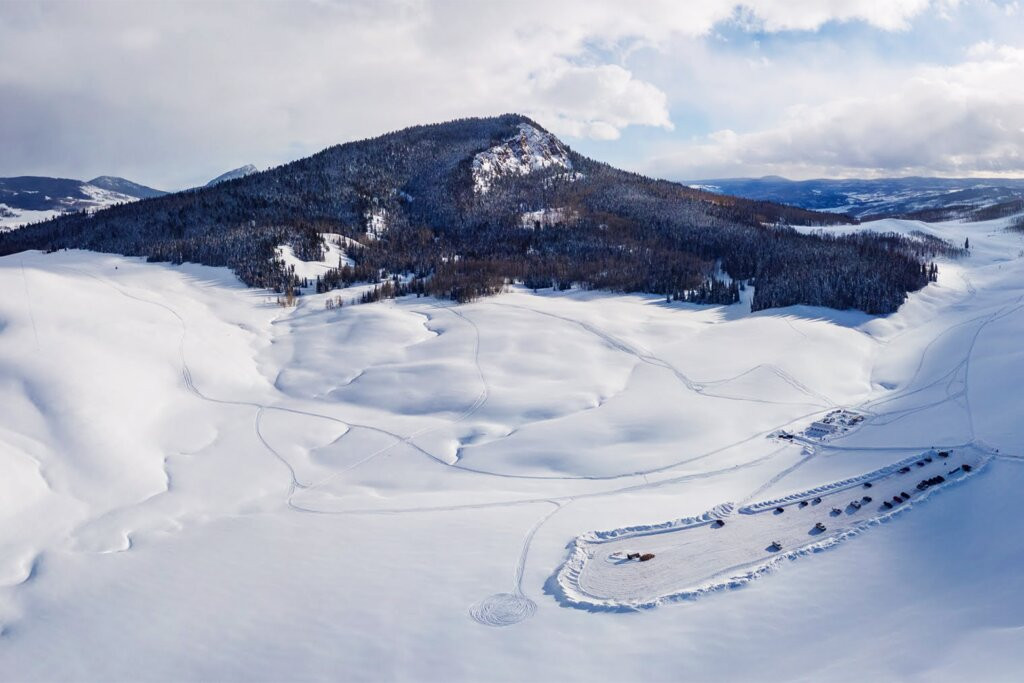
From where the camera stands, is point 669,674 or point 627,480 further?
point 627,480

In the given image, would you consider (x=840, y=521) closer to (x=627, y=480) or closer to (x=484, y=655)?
(x=627, y=480)

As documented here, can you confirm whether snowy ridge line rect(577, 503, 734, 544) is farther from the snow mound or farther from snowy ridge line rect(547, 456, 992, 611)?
the snow mound

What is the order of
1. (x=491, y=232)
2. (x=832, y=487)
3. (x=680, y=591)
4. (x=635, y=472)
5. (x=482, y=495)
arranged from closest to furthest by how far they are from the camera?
(x=680, y=591) → (x=832, y=487) → (x=482, y=495) → (x=635, y=472) → (x=491, y=232)

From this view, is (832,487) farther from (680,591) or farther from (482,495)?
(482,495)

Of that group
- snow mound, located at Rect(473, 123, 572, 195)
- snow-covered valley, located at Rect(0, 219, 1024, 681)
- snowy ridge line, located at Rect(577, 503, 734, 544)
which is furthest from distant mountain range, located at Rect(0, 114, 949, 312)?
snowy ridge line, located at Rect(577, 503, 734, 544)

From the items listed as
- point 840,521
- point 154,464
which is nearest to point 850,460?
point 840,521

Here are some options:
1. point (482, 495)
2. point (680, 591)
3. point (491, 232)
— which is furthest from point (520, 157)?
point (680, 591)

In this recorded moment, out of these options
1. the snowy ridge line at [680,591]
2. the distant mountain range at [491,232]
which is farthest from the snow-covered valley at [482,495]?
the distant mountain range at [491,232]
